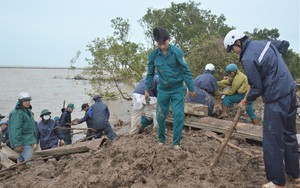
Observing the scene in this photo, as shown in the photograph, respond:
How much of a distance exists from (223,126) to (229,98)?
2324 millimetres

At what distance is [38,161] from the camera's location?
20.7 feet

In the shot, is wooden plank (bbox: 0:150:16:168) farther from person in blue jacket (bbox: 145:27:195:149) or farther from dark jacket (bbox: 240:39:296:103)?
dark jacket (bbox: 240:39:296:103)

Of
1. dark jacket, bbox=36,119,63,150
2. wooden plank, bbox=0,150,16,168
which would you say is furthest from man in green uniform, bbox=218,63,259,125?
wooden plank, bbox=0,150,16,168

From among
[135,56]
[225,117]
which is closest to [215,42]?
[135,56]

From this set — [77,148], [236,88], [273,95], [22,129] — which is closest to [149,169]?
[273,95]

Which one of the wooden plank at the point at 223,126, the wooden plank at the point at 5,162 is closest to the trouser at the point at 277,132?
the wooden plank at the point at 223,126

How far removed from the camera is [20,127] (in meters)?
6.52

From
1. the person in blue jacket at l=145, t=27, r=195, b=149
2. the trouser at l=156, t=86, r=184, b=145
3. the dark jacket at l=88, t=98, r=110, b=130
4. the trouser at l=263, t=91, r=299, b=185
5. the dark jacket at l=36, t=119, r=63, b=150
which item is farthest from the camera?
the dark jacket at l=88, t=98, r=110, b=130

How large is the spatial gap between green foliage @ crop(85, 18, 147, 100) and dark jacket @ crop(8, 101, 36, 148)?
908 cm

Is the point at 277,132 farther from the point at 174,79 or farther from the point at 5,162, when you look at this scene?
the point at 5,162

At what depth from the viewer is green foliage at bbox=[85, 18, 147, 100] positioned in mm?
15562

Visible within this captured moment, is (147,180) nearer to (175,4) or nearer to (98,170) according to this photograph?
(98,170)

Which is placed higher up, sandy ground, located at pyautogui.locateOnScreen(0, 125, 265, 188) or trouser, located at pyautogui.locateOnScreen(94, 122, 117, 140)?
sandy ground, located at pyautogui.locateOnScreen(0, 125, 265, 188)

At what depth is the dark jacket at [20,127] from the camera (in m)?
6.46
